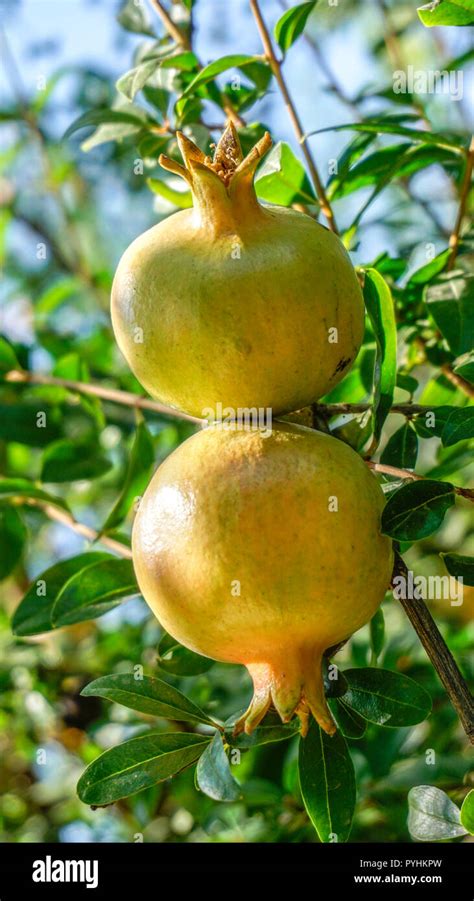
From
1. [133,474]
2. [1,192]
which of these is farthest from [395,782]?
[1,192]

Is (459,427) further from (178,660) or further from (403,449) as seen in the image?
(178,660)

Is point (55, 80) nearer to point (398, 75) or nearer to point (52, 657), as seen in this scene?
point (398, 75)

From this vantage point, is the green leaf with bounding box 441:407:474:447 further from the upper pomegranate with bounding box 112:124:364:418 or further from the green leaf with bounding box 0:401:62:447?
the green leaf with bounding box 0:401:62:447

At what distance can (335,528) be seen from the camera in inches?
23.2

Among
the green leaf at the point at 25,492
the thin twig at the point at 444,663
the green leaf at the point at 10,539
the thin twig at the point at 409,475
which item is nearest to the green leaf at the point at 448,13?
the thin twig at the point at 409,475

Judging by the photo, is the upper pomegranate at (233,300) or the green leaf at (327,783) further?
the green leaf at (327,783)

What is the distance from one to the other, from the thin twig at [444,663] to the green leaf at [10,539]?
29.4 inches

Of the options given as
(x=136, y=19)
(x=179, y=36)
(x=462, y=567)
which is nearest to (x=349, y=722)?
(x=462, y=567)

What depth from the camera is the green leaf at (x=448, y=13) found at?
2.46ft

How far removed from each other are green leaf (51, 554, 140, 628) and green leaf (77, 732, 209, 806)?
0.70 feet

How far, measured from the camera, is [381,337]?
2.44ft

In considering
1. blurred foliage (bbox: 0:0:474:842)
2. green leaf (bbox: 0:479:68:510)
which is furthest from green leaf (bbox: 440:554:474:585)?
green leaf (bbox: 0:479:68:510)

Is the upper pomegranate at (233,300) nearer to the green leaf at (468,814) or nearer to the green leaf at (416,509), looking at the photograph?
the green leaf at (416,509)
